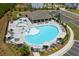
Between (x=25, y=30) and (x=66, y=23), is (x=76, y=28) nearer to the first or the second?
(x=66, y=23)

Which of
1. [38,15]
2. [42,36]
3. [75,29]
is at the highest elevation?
[38,15]

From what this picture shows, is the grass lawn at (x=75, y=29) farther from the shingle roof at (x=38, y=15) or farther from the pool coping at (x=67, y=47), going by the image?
the shingle roof at (x=38, y=15)

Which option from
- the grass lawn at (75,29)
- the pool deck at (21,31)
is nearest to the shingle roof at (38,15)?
the pool deck at (21,31)

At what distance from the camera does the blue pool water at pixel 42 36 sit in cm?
399

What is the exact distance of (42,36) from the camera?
4023 mm

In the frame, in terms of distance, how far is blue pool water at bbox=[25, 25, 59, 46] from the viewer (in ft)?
13.1

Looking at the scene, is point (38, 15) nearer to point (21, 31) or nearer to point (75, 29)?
point (21, 31)

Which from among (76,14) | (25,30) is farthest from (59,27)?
(25,30)

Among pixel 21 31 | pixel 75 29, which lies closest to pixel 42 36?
pixel 21 31

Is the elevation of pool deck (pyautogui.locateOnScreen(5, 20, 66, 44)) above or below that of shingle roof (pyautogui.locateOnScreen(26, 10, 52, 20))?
below

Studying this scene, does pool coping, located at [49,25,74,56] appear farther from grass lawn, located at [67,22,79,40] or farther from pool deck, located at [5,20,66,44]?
pool deck, located at [5,20,66,44]

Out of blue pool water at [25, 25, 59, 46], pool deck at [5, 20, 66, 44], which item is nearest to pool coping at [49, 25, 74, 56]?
pool deck at [5, 20, 66, 44]

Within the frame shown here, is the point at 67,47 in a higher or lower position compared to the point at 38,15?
lower

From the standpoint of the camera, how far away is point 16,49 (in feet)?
12.9
